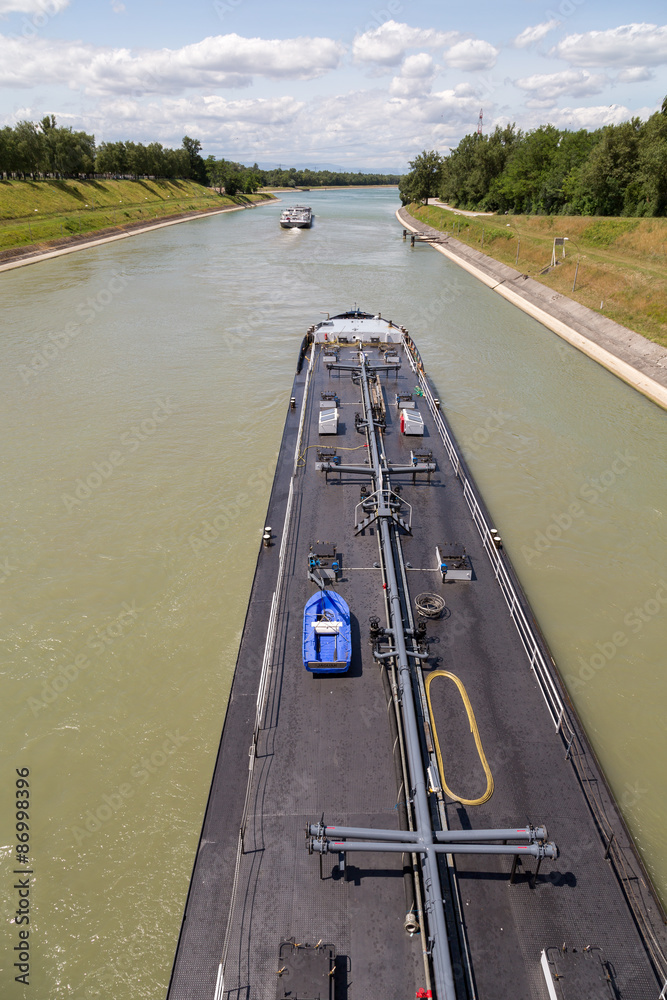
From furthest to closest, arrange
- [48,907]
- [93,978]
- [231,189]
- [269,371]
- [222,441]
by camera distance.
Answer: [231,189]
[269,371]
[222,441]
[48,907]
[93,978]

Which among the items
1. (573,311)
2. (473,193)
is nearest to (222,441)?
(573,311)

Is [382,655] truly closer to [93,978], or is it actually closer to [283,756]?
[283,756]

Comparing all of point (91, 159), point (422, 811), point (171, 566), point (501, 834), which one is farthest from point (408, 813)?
point (91, 159)

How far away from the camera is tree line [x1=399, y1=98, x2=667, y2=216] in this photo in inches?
3034

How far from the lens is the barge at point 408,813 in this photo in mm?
9047

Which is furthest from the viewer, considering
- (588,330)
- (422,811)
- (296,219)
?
(296,219)

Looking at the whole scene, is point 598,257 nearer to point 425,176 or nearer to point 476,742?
point 476,742

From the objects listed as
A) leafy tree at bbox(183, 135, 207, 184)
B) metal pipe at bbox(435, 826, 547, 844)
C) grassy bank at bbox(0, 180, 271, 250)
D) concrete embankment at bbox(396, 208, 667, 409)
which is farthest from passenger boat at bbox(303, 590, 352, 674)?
leafy tree at bbox(183, 135, 207, 184)

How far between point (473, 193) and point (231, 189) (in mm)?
98186

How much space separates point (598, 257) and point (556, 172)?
44.3 metres

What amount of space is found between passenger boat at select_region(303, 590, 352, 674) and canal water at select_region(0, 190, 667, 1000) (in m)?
3.62

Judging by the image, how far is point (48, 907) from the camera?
11531 millimetres

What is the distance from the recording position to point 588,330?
49062 mm

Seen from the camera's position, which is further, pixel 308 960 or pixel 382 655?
pixel 382 655
